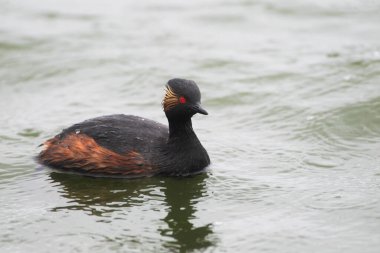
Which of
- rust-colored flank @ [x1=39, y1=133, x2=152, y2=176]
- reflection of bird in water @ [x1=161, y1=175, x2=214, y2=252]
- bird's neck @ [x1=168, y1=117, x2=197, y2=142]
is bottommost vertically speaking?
reflection of bird in water @ [x1=161, y1=175, x2=214, y2=252]

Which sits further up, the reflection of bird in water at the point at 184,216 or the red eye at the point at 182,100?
the red eye at the point at 182,100

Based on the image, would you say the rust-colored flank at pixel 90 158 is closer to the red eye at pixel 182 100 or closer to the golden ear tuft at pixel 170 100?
the golden ear tuft at pixel 170 100

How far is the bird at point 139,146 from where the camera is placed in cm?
917

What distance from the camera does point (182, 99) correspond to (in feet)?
29.9

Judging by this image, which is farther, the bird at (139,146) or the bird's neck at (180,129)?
the bird's neck at (180,129)

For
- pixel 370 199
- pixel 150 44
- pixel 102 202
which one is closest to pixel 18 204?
pixel 102 202

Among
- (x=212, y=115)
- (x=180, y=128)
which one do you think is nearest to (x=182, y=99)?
(x=180, y=128)

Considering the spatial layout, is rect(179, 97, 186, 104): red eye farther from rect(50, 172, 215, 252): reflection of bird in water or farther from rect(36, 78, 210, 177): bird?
rect(50, 172, 215, 252): reflection of bird in water

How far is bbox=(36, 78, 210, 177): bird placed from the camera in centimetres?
917

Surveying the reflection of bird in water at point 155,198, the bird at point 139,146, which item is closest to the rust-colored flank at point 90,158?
the bird at point 139,146

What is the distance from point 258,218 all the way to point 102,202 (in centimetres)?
178

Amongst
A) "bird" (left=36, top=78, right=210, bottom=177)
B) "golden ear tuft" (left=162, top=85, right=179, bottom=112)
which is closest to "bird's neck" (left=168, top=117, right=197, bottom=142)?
"bird" (left=36, top=78, right=210, bottom=177)

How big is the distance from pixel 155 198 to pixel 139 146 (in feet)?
2.66

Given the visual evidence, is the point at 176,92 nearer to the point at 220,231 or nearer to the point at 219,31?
the point at 220,231
